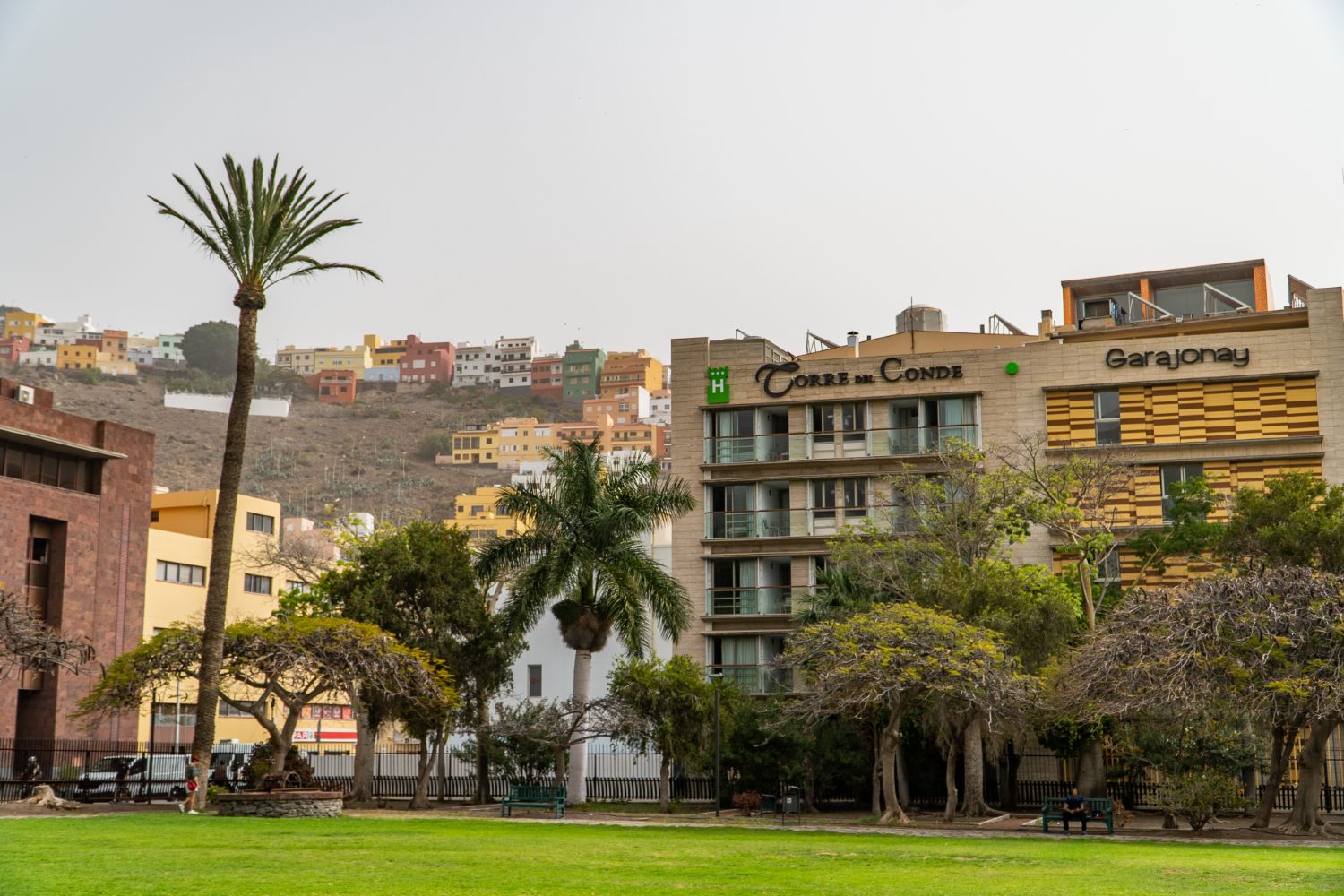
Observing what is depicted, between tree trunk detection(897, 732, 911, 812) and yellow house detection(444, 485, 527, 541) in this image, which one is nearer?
tree trunk detection(897, 732, 911, 812)

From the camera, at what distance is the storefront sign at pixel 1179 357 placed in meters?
54.0

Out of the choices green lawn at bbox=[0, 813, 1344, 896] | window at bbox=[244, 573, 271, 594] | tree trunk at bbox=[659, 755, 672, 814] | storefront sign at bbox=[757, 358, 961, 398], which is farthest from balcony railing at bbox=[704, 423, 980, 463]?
window at bbox=[244, 573, 271, 594]

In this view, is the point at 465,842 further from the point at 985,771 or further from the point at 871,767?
the point at 985,771

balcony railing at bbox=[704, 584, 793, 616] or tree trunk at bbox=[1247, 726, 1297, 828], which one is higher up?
balcony railing at bbox=[704, 584, 793, 616]

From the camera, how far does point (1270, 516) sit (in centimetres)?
4266

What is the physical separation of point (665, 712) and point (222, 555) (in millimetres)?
13806

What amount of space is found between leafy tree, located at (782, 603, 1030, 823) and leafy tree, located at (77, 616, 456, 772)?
1177cm

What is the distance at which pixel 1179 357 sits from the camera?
5466 centimetres

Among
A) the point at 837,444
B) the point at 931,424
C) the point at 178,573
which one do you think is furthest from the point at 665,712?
the point at 178,573

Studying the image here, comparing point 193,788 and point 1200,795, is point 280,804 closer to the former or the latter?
point 193,788

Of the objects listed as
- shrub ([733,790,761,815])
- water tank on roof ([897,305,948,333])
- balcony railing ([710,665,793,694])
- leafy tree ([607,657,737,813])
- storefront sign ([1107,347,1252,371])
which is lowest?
shrub ([733,790,761,815])

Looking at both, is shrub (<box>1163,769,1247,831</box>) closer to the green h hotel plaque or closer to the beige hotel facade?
the beige hotel facade

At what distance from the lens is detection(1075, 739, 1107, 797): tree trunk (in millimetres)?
43469

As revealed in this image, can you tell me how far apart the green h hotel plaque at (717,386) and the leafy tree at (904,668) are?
23924 mm
